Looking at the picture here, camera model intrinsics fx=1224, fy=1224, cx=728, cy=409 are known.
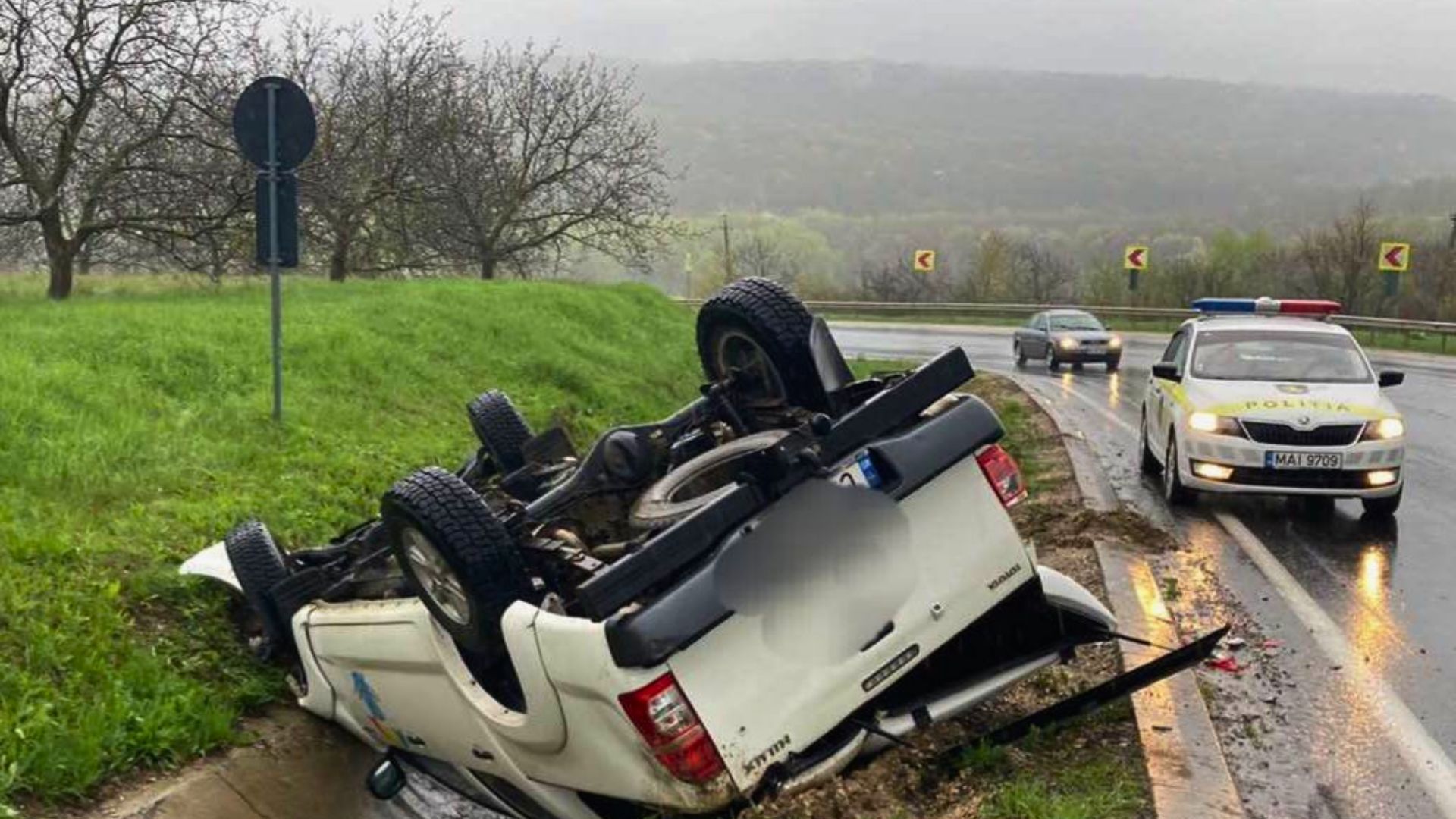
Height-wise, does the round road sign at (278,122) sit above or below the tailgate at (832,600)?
above

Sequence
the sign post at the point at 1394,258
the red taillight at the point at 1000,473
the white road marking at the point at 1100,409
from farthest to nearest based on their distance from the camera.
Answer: the sign post at the point at 1394,258, the white road marking at the point at 1100,409, the red taillight at the point at 1000,473

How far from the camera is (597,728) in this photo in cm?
327

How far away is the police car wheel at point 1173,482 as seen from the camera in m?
9.16

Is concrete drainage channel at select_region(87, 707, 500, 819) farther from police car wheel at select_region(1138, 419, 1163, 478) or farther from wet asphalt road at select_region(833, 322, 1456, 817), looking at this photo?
police car wheel at select_region(1138, 419, 1163, 478)

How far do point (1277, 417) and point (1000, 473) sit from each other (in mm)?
5571

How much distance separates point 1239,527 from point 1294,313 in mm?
4006

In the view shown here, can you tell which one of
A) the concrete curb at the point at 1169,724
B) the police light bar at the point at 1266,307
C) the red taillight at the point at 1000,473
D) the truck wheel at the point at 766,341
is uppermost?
the truck wheel at the point at 766,341

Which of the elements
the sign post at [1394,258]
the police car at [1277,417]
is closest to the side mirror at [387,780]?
the police car at [1277,417]

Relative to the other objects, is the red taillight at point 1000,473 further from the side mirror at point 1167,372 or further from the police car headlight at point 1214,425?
the side mirror at point 1167,372

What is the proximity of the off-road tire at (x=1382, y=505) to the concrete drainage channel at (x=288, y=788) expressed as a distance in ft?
22.6

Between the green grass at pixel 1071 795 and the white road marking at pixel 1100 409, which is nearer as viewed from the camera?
the green grass at pixel 1071 795

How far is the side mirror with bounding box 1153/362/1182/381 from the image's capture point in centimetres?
981

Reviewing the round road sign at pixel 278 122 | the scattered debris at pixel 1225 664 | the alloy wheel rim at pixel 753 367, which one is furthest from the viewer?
the round road sign at pixel 278 122

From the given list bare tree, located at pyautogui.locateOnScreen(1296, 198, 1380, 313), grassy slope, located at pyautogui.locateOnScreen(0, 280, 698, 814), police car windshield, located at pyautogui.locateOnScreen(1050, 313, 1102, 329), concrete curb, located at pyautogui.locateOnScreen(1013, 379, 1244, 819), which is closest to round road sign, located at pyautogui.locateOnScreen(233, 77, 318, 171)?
grassy slope, located at pyautogui.locateOnScreen(0, 280, 698, 814)
